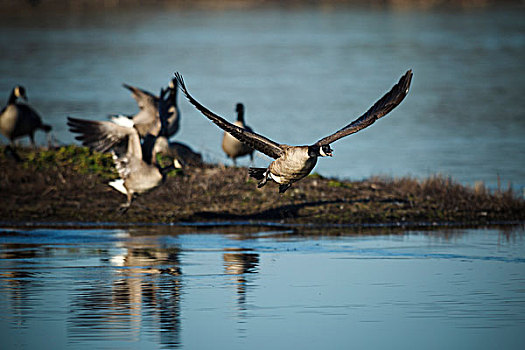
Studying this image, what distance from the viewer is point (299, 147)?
40.4 feet

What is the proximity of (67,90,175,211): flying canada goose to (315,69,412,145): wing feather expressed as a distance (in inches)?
210

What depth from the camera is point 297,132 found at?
3228cm

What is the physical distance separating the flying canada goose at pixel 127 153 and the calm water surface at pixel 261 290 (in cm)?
179

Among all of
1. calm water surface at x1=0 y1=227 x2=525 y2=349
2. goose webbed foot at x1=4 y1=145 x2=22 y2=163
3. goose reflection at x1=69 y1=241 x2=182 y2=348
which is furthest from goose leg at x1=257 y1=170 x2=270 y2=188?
goose webbed foot at x1=4 y1=145 x2=22 y2=163

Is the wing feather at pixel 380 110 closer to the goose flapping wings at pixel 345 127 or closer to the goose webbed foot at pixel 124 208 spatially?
the goose flapping wings at pixel 345 127

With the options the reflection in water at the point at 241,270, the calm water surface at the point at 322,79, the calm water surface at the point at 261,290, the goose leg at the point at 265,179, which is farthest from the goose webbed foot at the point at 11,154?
the goose leg at the point at 265,179

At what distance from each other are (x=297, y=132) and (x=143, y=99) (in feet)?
42.1

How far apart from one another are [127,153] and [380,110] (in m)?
6.62

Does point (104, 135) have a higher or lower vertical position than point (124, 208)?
higher

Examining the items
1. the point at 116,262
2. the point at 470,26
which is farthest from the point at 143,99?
the point at 470,26

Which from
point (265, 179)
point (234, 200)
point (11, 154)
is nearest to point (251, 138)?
point (265, 179)

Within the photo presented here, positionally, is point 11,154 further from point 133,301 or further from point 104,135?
point 133,301

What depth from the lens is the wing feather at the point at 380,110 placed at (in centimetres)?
1180

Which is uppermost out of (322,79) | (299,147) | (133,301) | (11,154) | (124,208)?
(322,79)
